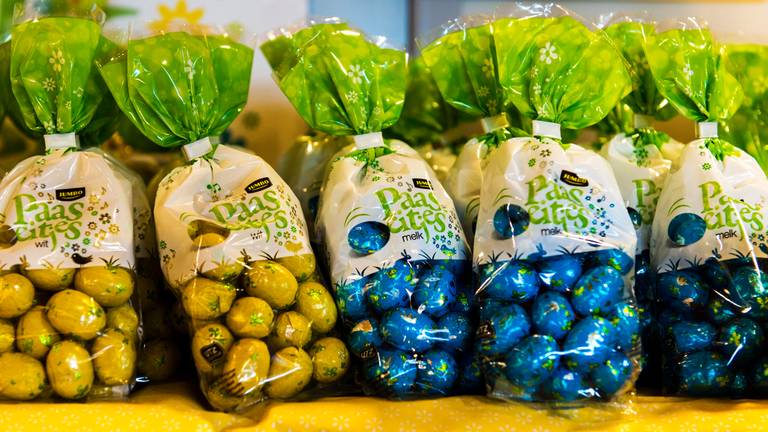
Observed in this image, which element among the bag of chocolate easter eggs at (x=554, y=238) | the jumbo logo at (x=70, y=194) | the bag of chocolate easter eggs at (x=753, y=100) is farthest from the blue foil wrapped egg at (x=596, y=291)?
the jumbo logo at (x=70, y=194)

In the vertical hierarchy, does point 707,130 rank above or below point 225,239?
above

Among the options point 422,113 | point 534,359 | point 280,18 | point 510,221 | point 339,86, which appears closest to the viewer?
point 534,359

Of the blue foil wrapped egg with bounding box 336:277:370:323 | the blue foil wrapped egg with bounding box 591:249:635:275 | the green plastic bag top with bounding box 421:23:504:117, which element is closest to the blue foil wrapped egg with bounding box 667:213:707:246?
the blue foil wrapped egg with bounding box 591:249:635:275

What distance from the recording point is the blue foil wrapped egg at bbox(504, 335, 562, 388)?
913 mm

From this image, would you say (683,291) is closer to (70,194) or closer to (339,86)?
(339,86)

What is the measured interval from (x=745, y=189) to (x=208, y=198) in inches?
31.2

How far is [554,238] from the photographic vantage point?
99 cm

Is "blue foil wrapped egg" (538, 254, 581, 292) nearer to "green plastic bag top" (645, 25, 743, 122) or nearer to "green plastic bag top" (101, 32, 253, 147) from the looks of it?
"green plastic bag top" (645, 25, 743, 122)

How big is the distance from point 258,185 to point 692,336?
25.1 inches

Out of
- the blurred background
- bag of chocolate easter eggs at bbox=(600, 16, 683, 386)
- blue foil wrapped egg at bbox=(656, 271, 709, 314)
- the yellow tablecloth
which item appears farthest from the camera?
the blurred background

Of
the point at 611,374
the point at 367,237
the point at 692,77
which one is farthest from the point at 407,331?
the point at 692,77

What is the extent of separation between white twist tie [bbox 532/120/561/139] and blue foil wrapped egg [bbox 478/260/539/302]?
0.73 feet

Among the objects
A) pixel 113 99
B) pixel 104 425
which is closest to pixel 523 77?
pixel 113 99

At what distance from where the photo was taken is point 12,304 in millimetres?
932
